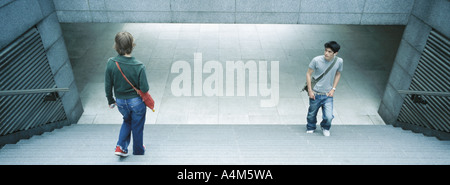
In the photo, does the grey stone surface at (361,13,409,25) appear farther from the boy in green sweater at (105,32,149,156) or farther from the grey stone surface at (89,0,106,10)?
the grey stone surface at (89,0,106,10)

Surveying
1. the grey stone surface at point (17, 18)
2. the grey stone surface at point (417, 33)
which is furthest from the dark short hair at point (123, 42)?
the grey stone surface at point (417, 33)

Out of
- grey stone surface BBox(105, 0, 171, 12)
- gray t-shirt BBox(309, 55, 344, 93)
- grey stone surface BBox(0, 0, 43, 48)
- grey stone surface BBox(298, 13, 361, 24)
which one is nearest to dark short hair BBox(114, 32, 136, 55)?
grey stone surface BBox(0, 0, 43, 48)

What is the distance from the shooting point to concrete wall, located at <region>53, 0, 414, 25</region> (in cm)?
617

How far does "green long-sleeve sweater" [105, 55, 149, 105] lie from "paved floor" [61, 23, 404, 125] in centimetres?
376

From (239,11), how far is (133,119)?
363cm

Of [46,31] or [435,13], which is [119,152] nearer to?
[46,31]

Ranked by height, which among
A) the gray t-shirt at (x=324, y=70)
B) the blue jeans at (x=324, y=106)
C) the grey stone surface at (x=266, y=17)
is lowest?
the blue jeans at (x=324, y=106)

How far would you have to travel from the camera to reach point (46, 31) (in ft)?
18.8

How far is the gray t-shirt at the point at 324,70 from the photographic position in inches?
178

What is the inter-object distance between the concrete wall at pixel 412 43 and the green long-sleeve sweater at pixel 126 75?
508cm

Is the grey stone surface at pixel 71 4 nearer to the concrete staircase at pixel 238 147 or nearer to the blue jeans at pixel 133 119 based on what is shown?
the concrete staircase at pixel 238 147

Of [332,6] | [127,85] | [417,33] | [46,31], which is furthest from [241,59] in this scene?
[127,85]

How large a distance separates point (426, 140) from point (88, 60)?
9.60 m

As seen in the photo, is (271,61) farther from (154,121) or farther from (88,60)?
(88,60)
